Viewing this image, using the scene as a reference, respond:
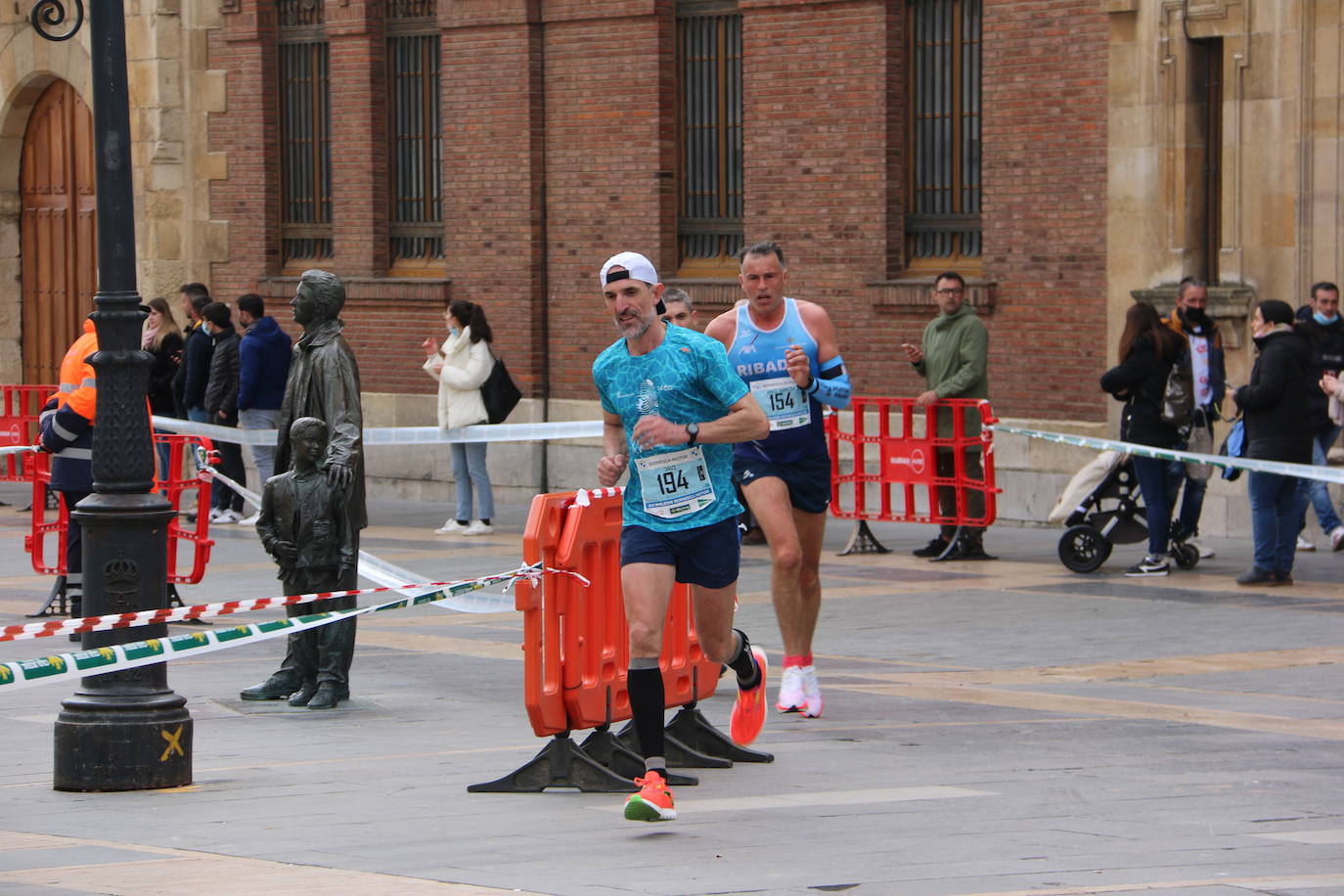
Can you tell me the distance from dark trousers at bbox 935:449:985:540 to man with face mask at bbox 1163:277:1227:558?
4.50 ft

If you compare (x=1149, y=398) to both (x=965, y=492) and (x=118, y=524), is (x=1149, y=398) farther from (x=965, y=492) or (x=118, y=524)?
(x=118, y=524)

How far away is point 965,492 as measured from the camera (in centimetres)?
1614

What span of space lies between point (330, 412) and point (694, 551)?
2658mm

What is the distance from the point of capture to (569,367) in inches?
856

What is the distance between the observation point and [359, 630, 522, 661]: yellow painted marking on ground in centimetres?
1198

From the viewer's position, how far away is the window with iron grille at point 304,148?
950 inches

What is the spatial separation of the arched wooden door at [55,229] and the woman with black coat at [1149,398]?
14.5 metres

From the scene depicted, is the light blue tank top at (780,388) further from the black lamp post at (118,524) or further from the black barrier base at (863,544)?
the black barrier base at (863,544)

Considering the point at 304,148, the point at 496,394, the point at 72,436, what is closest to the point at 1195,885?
the point at 72,436

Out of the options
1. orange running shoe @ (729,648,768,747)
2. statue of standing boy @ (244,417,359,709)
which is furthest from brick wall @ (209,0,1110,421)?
orange running shoe @ (729,648,768,747)

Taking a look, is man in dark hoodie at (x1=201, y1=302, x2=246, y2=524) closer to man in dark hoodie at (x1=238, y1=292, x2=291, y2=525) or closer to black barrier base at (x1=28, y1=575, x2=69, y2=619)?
man in dark hoodie at (x1=238, y1=292, x2=291, y2=525)

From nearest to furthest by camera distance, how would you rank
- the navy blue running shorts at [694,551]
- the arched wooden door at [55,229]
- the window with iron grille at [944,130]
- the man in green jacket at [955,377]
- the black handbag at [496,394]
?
the navy blue running shorts at [694,551] < the man in green jacket at [955,377] < the window with iron grille at [944,130] < the black handbag at [496,394] < the arched wooden door at [55,229]

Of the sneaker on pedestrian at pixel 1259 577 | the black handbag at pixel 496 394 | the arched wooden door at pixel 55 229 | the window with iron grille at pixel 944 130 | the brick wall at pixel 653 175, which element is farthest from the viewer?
the arched wooden door at pixel 55 229

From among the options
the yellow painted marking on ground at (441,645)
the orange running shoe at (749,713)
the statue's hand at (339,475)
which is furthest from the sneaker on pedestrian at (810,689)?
the yellow painted marking on ground at (441,645)
